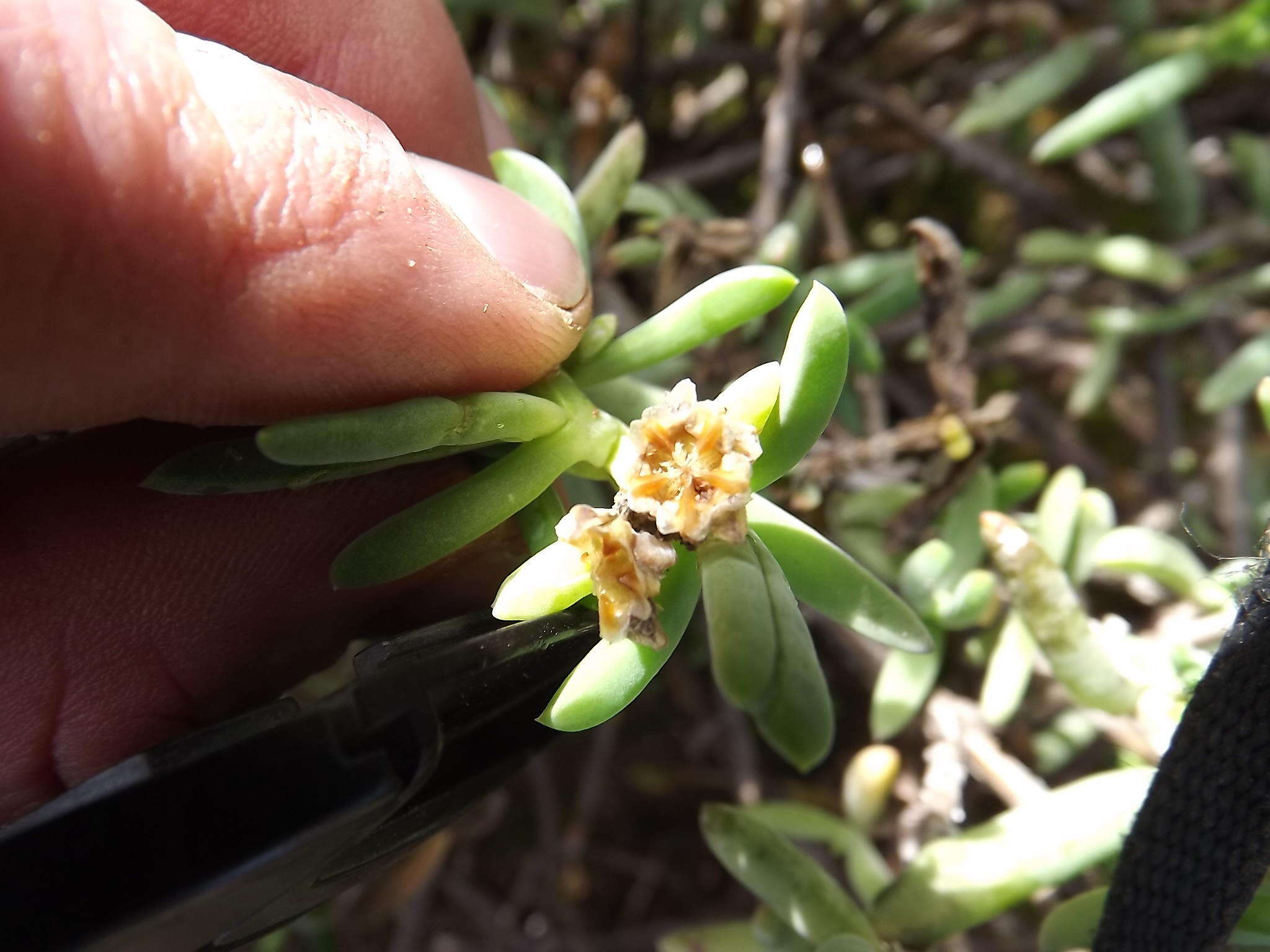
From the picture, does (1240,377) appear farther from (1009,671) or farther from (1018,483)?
(1009,671)

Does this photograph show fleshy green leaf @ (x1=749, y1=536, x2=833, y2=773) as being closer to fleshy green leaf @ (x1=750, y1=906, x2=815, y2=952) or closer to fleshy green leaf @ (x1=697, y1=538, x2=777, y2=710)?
fleshy green leaf @ (x1=697, y1=538, x2=777, y2=710)

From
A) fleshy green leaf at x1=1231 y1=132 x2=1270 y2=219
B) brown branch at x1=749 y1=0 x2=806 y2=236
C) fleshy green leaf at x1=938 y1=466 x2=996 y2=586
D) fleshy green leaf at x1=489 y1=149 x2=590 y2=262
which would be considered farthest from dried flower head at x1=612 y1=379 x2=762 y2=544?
fleshy green leaf at x1=1231 y1=132 x2=1270 y2=219

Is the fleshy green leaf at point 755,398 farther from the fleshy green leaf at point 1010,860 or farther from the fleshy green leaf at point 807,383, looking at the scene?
the fleshy green leaf at point 1010,860

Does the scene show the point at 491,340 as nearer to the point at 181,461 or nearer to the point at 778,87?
the point at 181,461

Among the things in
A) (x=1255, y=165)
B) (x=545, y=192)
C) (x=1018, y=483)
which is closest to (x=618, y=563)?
(x=545, y=192)

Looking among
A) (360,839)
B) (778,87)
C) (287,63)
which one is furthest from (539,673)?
(778,87)
